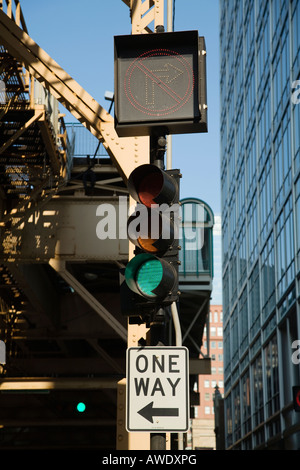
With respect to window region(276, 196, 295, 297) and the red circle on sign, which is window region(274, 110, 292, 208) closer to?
window region(276, 196, 295, 297)

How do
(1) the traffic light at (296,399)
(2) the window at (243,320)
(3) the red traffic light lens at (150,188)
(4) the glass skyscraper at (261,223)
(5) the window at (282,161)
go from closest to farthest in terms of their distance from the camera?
(3) the red traffic light lens at (150,188) → (1) the traffic light at (296,399) → (4) the glass skyscraper at (261,223) → (5) the window at (282,161) → (2) the window at (243,320)

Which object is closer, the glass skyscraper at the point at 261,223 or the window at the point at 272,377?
the glass skyscraper at the point at 261,223

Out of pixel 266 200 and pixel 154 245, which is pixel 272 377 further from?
pixel 154 245

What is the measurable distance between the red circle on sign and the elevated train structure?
155 centimetres

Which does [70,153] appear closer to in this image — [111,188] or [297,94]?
[111,188]

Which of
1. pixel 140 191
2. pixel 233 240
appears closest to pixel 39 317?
pixel 140 191

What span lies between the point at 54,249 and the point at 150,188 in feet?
41.9

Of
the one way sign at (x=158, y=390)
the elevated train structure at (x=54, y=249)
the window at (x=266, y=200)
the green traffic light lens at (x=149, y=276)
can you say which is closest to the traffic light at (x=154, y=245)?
the green traffic light lens at (x=149, y=276)

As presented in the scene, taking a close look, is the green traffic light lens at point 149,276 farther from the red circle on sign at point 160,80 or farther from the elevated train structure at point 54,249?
the elevated train structure at point 54,249

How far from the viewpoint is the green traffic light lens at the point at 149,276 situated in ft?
17.3

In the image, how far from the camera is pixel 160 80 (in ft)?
19.2

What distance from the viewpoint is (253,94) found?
178 feet

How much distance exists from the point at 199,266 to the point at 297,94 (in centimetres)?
1813

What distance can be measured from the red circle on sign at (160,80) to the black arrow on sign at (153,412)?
91.8 inches
